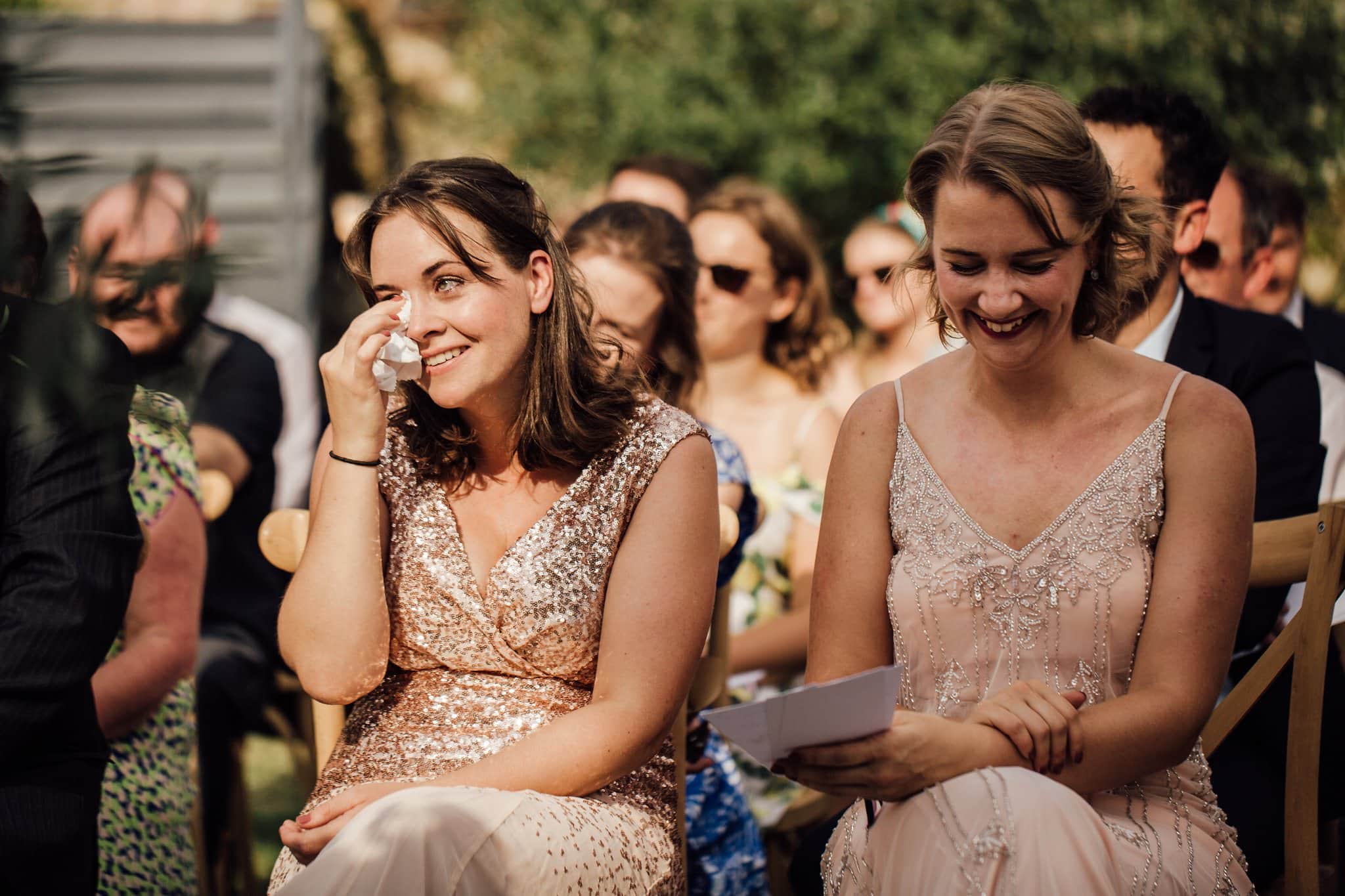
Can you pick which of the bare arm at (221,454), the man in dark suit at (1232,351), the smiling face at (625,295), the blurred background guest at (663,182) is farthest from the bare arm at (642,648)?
the blurred background guest at (663,182)

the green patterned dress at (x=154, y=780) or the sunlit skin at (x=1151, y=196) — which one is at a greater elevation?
the sunlit skin at (x=1151, y=196)

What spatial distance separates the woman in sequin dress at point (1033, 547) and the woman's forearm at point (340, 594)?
83cm

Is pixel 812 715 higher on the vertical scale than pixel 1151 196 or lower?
lower

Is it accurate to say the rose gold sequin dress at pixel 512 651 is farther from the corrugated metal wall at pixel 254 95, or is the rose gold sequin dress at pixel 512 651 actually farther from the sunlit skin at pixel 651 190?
the corrugated metal wall at pixel 254 95

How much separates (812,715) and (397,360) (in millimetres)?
1045

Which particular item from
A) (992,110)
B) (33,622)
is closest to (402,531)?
(33,622)

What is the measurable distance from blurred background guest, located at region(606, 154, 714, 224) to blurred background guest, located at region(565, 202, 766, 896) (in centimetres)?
139

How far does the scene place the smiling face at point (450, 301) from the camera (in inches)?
99.8

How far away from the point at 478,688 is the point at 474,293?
74cm

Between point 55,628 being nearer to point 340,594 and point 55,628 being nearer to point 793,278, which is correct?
point 340,594


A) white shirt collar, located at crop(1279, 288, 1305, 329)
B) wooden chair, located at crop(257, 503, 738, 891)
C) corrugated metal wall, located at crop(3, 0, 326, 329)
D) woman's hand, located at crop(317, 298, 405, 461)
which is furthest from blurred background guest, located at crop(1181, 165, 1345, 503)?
corrugated metal wall, located at crop(3, 0, 326, 329)

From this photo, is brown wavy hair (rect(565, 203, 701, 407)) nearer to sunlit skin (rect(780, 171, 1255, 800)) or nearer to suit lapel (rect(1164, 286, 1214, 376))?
sunlit skin (rect(780, 171, 1255, 800))

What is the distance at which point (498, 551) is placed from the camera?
2633mm

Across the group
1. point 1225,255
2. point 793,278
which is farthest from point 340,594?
point 1225,255
